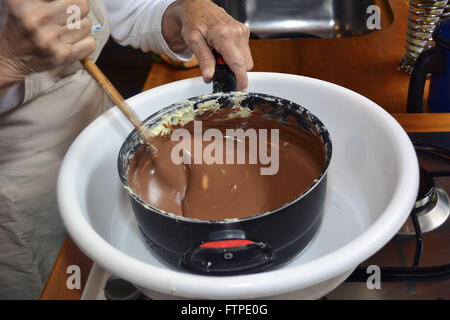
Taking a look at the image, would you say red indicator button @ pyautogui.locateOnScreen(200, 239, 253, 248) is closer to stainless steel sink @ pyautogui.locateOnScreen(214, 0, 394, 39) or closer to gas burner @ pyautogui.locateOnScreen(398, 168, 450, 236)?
gas burner @ pyautogui.locateOnScreen(398, 168, 450, 236)

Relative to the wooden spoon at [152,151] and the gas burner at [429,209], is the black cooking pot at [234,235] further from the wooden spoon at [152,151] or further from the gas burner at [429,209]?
the gas burner at [429,209]

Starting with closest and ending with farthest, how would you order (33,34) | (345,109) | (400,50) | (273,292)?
(273,292)
(33,34)
(345,109)
(400,50)

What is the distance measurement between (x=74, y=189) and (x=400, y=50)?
965mm

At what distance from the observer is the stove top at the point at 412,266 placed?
1.88 feet

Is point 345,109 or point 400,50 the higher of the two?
point 345,109

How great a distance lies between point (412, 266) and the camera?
59 cm

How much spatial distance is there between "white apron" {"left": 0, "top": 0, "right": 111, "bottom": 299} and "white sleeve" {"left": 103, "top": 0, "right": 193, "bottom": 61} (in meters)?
0.04

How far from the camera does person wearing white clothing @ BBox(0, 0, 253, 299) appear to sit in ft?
1.94

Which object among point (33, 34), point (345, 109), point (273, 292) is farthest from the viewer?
point (345, 109)

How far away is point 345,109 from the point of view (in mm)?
706

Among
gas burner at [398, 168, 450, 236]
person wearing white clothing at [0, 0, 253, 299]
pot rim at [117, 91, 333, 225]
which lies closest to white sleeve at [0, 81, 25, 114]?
person wearing white clothing at [0, 0, 253, 299]

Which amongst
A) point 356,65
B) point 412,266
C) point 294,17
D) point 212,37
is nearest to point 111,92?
point 212,37
